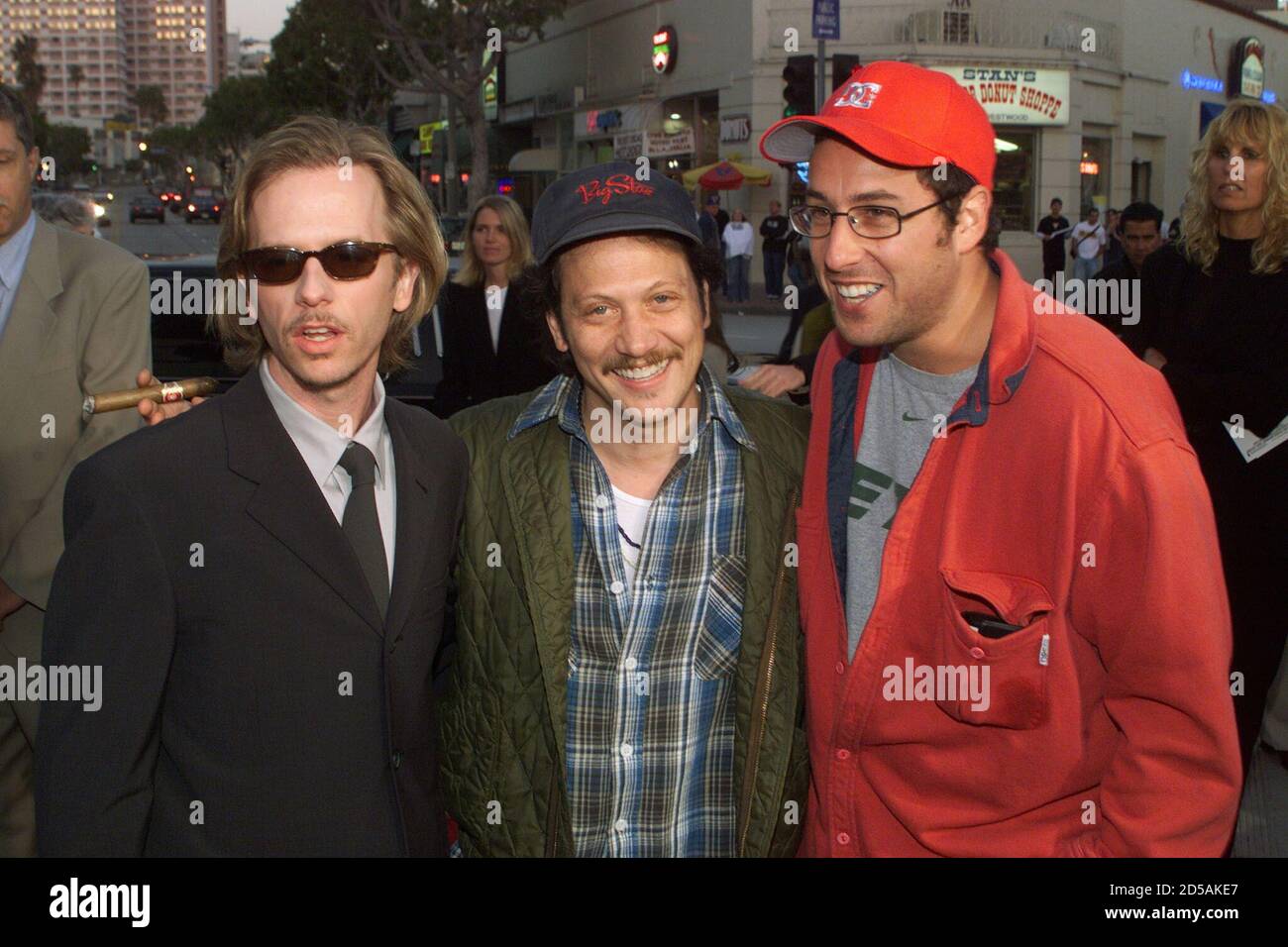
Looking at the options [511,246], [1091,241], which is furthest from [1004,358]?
[1091,241]

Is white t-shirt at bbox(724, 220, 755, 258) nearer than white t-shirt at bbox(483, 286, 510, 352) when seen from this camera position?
No

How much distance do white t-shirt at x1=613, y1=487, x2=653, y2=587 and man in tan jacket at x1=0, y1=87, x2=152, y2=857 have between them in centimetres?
171

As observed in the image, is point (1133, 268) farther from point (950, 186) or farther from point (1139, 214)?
point (950, 186)

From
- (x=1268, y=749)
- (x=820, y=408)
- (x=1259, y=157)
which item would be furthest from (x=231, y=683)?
(x=1268, y=749)

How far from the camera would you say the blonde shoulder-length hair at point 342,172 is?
90.4 inches

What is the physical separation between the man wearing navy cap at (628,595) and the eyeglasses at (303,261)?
459mm

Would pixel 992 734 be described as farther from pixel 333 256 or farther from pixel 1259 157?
pixel 1259 157

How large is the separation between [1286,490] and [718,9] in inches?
1110

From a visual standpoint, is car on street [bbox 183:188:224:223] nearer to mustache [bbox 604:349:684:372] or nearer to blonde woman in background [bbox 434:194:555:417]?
blonde woman in background [bbox 434:194:555:417]

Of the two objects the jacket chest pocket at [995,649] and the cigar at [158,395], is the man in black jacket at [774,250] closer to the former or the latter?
the cigar at [158,395]

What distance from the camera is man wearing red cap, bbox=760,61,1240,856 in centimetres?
212

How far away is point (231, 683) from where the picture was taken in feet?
6.85

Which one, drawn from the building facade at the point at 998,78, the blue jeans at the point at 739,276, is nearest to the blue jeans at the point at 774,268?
the blue jeans at the point at 739,276

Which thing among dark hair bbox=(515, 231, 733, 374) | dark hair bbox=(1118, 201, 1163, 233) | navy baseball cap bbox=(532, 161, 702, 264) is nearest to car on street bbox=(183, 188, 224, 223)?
dark hair bbox=(1118, 201, 1163, 233)
